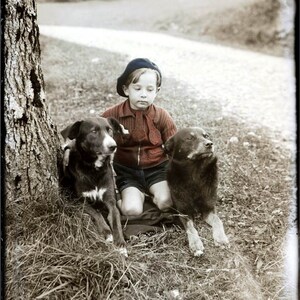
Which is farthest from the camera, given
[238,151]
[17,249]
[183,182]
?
[238,151]

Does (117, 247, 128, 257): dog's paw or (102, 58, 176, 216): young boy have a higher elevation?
(102, 58, 176, 216): young boy

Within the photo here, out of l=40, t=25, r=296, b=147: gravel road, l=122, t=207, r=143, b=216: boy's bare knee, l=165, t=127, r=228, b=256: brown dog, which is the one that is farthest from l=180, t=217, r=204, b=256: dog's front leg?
l=40, t=25, r=296, b=147: gravel road

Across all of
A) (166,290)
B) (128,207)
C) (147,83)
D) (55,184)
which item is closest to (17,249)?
(55,184)

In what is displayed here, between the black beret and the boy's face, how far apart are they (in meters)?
0.03

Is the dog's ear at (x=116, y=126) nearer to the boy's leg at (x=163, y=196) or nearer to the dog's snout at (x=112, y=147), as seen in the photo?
the dog's snout at (x=112, y=147)

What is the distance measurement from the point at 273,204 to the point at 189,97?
548 millimetres

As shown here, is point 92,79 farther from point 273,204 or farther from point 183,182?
point 273,204

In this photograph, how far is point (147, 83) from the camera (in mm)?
1868

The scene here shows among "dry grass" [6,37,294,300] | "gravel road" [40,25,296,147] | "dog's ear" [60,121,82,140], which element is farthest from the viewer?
"gravel road" [40,25,296,147]

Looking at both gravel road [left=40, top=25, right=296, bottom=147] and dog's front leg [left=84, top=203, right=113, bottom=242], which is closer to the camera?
dog's front leg [left=84, top=203, right=113, bottom=242]

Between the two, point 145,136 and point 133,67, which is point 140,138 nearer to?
point 145,136

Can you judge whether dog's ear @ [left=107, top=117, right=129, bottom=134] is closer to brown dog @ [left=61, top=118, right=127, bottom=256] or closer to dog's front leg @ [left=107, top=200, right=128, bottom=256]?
brown dog @ [left=61, top=118, right=127, bottom=256]

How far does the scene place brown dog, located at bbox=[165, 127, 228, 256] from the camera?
1847 millimetres

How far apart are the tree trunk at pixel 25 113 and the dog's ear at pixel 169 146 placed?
436 millimetres
